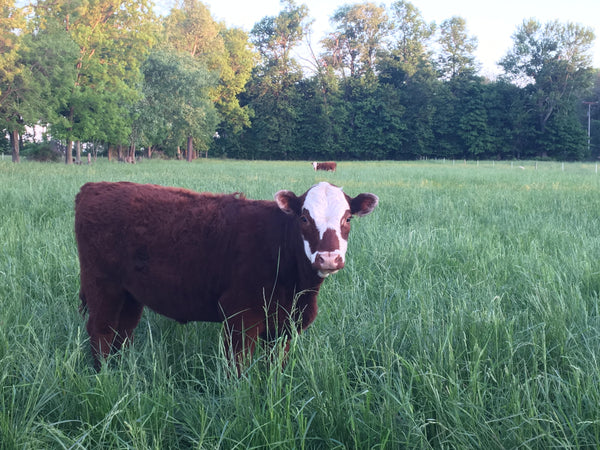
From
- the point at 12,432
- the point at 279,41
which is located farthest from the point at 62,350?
the point at 279,41

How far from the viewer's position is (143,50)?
105ft

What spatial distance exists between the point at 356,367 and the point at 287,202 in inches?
40.5

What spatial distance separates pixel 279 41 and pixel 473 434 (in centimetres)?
6504

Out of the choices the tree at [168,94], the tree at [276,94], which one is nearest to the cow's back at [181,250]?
the tree at [168,94]

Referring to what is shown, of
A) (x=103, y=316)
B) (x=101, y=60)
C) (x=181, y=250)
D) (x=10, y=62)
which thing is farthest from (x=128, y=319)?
(x=101, y=60)

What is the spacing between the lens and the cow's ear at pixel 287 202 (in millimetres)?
2564

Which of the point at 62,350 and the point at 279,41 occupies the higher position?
the point at 279,41

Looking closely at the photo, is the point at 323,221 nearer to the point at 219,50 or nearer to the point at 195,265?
the point at 195,265

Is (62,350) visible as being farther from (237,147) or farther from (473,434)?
(237,147)

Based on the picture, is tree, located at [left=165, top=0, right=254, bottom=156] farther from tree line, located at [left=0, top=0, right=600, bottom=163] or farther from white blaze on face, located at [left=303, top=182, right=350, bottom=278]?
white blaze on face, located at [left=303, top=182, right=350, bottom=278]

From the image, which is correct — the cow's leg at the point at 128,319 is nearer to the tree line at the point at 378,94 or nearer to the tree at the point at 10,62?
the tree at the point at 10,62

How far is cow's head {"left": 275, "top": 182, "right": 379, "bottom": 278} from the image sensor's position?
233cm

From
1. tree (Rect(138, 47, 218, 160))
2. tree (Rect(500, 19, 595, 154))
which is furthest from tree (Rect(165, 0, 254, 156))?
tree (Rect(500, 19, 595, 154))

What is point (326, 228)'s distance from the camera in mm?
2447
